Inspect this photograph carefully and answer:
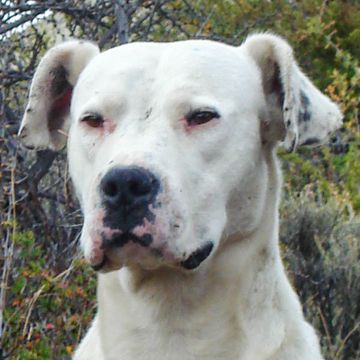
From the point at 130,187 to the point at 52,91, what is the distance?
109 cm

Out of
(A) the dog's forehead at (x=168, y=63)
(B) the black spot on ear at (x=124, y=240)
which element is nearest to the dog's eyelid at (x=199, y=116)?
(A) the dog's forehead at (x=168, y=63)

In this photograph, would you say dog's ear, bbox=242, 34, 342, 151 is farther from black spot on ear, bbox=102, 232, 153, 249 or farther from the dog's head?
black spot on ear, bbox=102, 232, 153, 249

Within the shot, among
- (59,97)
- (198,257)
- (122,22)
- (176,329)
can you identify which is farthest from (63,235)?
(198,257)

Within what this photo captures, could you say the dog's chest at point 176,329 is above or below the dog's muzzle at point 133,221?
below

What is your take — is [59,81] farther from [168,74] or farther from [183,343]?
[183,343]

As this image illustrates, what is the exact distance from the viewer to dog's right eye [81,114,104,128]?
13.4 ft

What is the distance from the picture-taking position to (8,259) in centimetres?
588

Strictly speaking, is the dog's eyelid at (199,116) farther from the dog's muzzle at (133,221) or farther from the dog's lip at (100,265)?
the dog's lip at (100,265)

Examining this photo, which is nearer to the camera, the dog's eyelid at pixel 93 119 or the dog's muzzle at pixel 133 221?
the dog's muzzle at pixel 133 221

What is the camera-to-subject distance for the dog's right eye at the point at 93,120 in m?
4.07

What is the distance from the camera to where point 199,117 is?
3.98m

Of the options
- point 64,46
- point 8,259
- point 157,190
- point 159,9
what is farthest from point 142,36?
point 157,190

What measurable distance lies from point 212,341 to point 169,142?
0.75 m

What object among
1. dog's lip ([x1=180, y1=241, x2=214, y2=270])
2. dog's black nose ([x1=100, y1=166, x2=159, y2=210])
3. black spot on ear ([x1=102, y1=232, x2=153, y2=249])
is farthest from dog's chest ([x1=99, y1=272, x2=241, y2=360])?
dog's black nose ([x1=100, y1=166, x2=159, y2=210])
